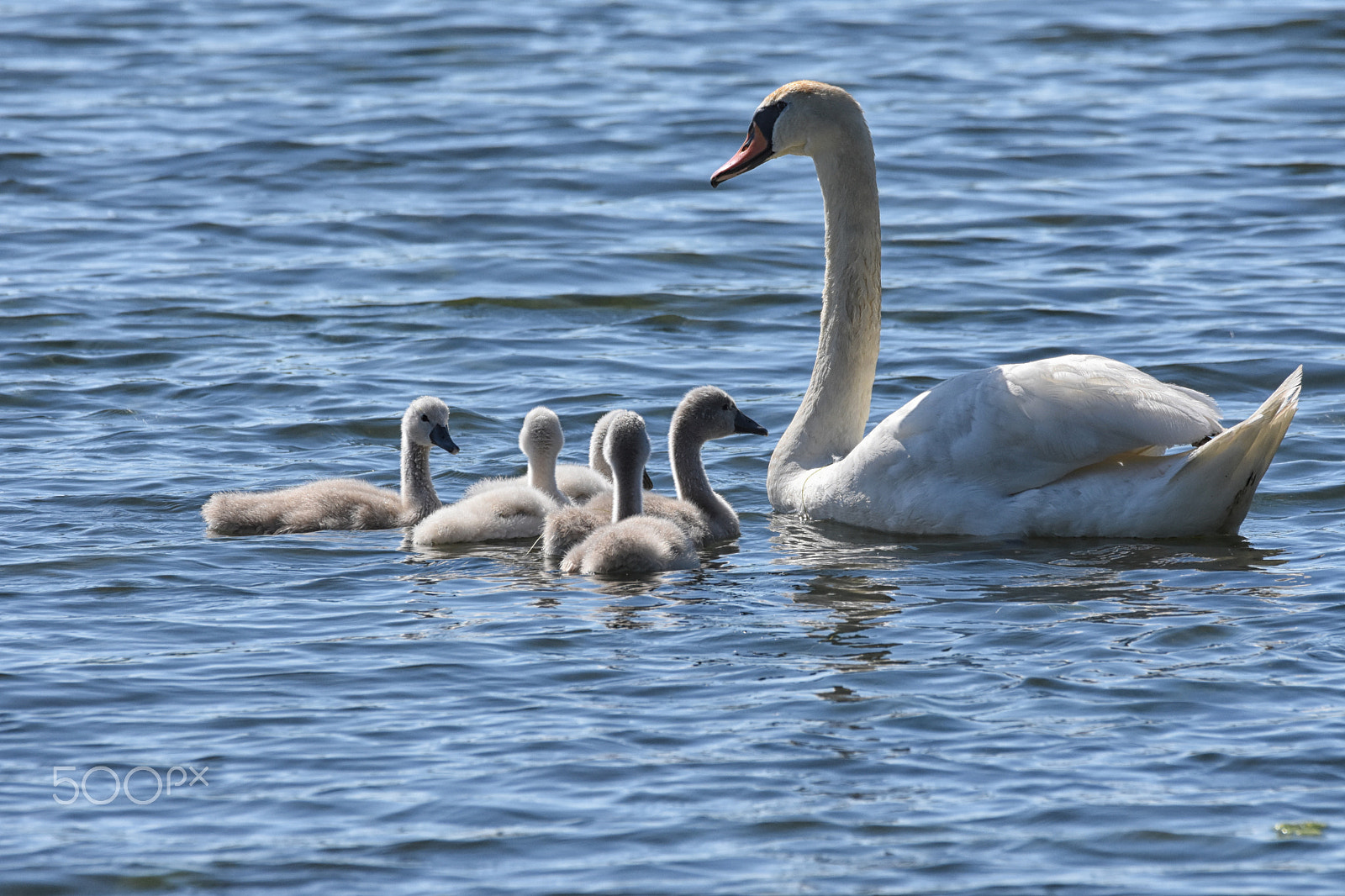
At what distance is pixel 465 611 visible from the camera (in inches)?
304

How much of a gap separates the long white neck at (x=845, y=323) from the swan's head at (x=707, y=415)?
68 cm

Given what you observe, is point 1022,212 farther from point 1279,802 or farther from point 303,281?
point 1279,802

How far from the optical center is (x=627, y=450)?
8484mm

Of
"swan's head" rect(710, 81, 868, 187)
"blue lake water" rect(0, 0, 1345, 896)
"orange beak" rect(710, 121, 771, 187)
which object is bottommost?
"blue lake water" rect(0, 0, 1345, 896)

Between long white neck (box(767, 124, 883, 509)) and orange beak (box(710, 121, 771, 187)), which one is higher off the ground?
orange beak (box(710, 121, 771, 187))

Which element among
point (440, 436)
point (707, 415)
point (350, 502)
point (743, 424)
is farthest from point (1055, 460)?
point (350, 502)

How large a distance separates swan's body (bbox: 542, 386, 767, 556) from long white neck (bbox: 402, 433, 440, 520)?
2.60 ft

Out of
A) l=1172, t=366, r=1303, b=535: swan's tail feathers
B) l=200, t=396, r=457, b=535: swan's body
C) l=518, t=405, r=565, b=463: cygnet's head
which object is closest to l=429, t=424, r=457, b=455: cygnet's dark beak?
l=200, t=396, r=457, b=535: swan's body

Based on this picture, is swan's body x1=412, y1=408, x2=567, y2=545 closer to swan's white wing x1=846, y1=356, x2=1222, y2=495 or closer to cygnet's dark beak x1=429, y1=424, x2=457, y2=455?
cygnet's dark beak x1=429, y1=424, x2=457, y2=455

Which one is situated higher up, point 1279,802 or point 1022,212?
point 1022,212

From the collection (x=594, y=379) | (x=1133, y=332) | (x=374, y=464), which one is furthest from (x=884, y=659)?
(x=1133, y=332)

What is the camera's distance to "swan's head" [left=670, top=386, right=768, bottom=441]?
29.8 ft

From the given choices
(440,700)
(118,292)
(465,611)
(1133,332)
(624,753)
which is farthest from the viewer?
(118,292)

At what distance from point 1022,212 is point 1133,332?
4.26 metres
